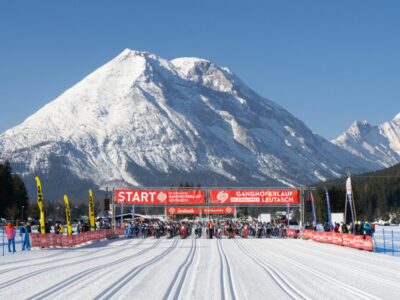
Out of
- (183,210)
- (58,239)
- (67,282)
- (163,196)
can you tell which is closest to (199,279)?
(67,282)

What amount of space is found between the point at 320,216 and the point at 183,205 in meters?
58.5

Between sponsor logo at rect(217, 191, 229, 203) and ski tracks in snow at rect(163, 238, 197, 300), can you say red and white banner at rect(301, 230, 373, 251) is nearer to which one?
ski tracks in snow at rect(163, 238, 197, 300)

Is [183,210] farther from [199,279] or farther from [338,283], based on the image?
[338,283]

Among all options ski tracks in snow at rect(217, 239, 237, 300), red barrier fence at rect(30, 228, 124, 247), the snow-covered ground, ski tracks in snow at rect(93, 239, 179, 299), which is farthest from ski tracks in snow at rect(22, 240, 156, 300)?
red barrier fence at rect(30, 228, 124, 247)

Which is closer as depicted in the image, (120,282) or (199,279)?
(120,282)

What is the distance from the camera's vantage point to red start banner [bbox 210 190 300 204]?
2233 inches

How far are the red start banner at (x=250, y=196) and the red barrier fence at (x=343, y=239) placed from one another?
8768mm

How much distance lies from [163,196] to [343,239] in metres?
26.0

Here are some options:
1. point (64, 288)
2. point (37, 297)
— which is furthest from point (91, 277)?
point (37, 297)

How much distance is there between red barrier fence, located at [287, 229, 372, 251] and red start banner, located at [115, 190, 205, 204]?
13.3 m

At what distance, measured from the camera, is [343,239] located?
113ft

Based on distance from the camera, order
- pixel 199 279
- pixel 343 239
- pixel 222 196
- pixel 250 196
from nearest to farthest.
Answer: pixel 199 279 < pixel 343 239 < pixel 250 196 < pixel 222 196

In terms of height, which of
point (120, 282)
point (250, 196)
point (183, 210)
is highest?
point (250, 196)

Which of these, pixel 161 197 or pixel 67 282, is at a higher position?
pixel 161 197
